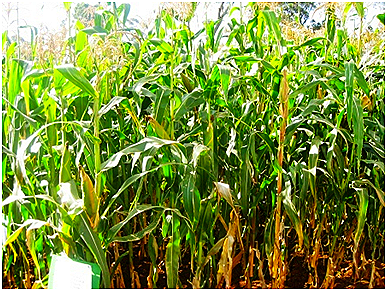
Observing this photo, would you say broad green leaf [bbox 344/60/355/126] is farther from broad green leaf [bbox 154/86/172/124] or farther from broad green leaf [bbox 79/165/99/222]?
broad green leaf [bbox 79/165/99/222]

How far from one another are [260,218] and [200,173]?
0.42m

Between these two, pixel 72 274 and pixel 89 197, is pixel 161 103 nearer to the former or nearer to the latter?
pixel 89 197

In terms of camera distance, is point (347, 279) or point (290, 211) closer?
point (290, 211)

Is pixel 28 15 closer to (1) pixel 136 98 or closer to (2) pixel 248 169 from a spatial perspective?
(1) pixel 136 98

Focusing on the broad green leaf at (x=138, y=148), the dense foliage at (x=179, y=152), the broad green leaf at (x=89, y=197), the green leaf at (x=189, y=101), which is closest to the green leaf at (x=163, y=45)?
the dense foliage at (x=179, y=152)

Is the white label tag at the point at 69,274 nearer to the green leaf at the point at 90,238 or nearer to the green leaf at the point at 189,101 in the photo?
the green leaf at the point at 90,238

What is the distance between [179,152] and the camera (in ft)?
3.48

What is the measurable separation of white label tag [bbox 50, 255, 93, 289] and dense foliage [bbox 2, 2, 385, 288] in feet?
0.12

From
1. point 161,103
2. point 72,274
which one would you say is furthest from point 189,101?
point 72,274

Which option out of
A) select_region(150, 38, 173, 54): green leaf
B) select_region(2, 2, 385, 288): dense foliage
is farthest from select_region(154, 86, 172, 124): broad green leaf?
select_region(150, 38, 173, 54): green leaf

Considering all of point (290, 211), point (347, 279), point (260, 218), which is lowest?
point (347, 279)

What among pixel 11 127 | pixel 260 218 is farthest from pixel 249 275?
pixel 11 127

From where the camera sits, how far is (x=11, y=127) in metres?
1.16

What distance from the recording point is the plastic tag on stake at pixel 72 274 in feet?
3.12
